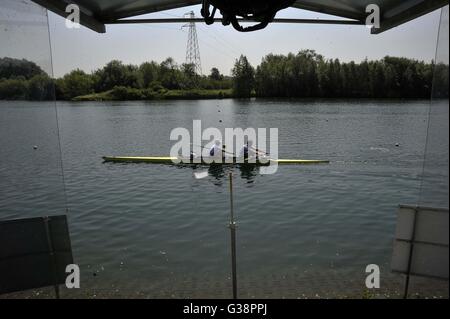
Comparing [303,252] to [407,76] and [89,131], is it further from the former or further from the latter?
[407,76]

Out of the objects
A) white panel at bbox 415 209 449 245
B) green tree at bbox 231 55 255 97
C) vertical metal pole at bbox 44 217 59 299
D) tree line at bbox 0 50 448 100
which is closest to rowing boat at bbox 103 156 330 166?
vertical metal pole at bbox 44 217 59 299

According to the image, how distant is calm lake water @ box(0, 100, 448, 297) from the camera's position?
6.05m

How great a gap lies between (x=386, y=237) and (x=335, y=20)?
28.3ft

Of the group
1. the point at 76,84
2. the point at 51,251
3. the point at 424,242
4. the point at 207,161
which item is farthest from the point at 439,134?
the point at 76,84

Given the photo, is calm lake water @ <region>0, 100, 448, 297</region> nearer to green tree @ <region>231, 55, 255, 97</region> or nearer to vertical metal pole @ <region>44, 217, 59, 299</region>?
vertical metal pole @ <region>44, 217, 59, 299</region>

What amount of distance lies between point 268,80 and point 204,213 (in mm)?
93592

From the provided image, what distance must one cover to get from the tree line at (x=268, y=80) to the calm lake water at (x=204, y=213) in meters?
46.1

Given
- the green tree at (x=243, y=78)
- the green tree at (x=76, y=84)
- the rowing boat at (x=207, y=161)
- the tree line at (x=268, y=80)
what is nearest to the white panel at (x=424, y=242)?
the rowing boat at (x=207, y=161)

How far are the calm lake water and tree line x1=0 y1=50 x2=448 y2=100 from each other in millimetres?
46086

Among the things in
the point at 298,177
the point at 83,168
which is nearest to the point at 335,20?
the point at 298,177

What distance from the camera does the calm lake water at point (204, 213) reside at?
6055 millimetres

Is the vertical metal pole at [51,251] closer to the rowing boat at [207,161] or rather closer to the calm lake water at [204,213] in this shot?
the calm lake water at [204,213]

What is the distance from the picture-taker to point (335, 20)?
200 inches

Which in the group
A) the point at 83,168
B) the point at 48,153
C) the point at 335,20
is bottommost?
the point at 83,168
